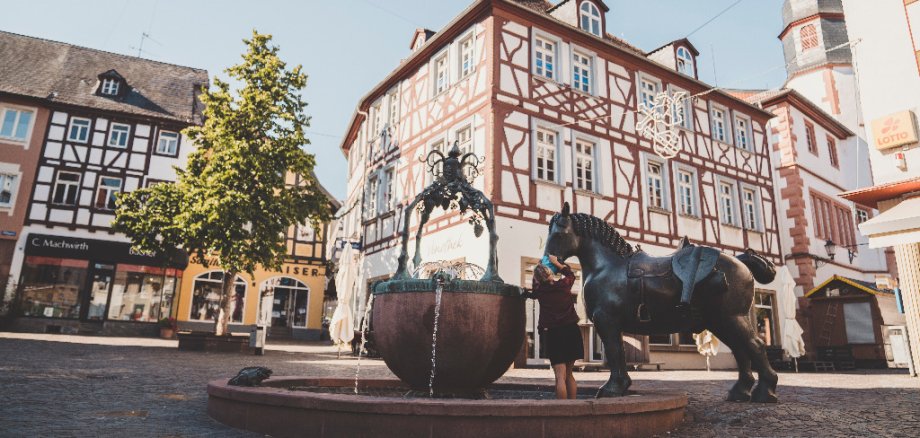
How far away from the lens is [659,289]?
218 inches

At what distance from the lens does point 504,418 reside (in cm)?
350

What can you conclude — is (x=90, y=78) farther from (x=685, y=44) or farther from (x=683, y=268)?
(x=683, y=268)

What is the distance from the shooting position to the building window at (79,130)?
78.2ft

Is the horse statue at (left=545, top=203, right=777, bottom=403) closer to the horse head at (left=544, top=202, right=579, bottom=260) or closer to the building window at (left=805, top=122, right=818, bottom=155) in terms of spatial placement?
the horse head at (left=544, top=202, right=579, bottom=260)

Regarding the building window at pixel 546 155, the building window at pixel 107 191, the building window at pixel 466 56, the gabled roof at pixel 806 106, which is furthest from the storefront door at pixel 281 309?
the gabled roof at pixel 806 106

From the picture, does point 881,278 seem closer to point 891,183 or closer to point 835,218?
point 835,218

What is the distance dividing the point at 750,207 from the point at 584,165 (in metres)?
8.30

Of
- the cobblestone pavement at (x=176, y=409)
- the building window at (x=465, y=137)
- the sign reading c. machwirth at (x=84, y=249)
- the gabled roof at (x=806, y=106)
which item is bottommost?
the cobblestone pavement at (x=176, y=409)

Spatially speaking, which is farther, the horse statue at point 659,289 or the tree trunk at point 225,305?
the tree trunk at point 225,305

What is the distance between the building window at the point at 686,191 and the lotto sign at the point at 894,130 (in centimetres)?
608

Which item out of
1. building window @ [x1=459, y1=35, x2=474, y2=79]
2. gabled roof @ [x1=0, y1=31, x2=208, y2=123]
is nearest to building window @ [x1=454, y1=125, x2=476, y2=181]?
building window @ [x1=459, y1=35, x2=474, y2=79]

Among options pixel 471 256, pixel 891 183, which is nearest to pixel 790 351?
pixel 891 183

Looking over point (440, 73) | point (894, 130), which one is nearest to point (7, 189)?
point (440, 73)

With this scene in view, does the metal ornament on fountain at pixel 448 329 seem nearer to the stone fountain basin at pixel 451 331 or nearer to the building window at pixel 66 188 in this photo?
the stone fountain basin at pixel 451 331
